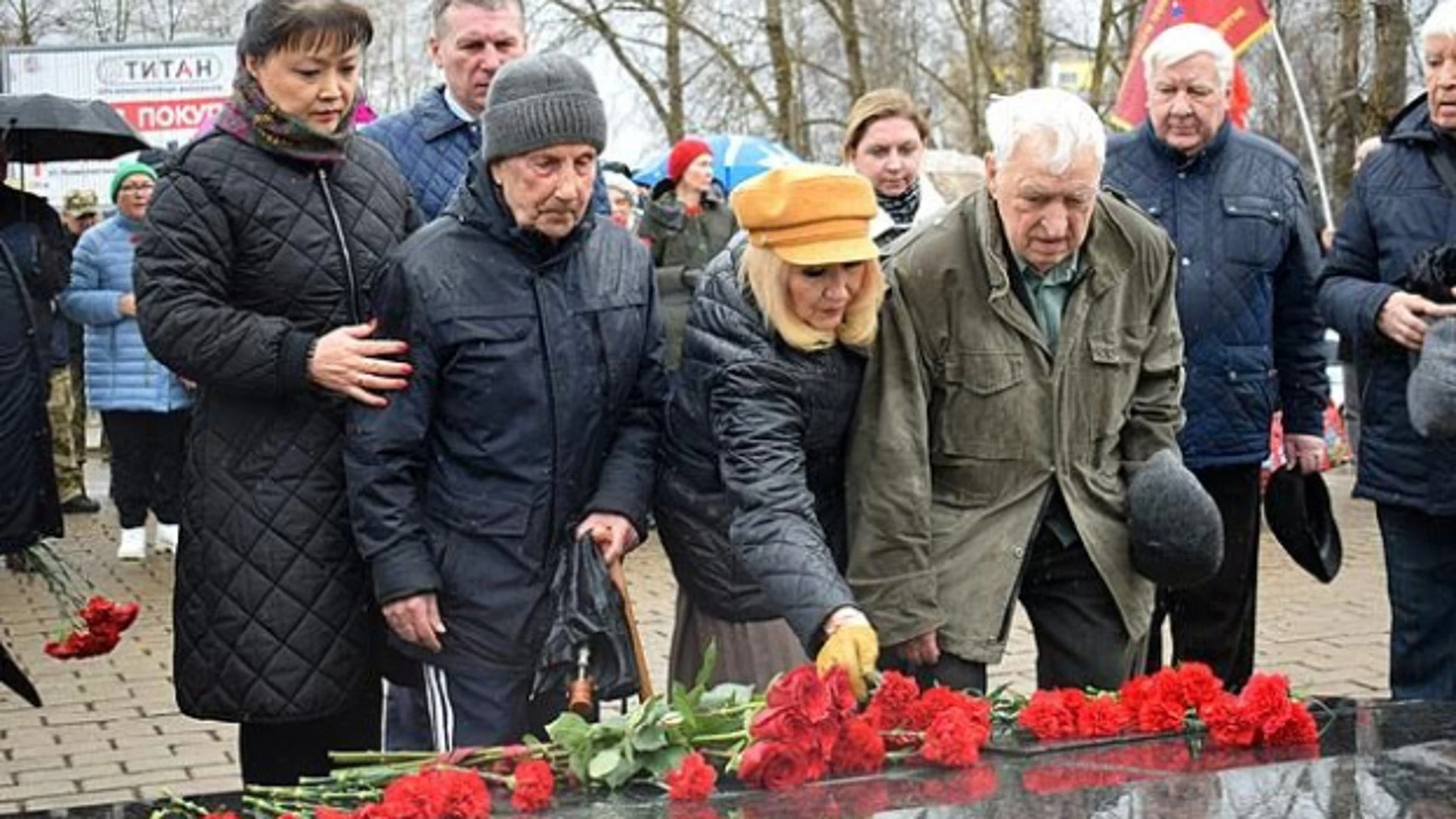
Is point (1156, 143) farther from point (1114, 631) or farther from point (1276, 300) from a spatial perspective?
point (1114, 631)

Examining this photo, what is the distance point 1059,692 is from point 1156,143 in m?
2.46

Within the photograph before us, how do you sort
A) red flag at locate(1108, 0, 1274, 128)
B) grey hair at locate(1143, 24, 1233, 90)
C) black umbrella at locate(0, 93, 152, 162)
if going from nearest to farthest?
grey hair at locate(1143, 24, 1233, 90), black umbrella at locate(0, 93, 152, 162), red flag at locate(1108, 0, 1274, 128)

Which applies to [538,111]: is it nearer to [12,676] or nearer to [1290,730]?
[1290,730]

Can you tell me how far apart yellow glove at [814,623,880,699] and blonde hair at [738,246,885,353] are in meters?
0.65

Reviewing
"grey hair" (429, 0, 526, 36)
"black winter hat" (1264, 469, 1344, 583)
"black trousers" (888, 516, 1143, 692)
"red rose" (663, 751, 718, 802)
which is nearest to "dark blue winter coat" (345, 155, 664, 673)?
"black trousers" (888, 516, 1143, 692)

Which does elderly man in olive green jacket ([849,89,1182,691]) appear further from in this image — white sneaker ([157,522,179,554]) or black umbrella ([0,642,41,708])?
white sneaker ([157,522,179,554])

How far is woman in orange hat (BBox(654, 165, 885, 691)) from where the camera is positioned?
12.9 feet

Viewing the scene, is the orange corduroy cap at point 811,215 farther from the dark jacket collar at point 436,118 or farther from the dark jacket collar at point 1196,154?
the dark jacket collar at point 1196,154

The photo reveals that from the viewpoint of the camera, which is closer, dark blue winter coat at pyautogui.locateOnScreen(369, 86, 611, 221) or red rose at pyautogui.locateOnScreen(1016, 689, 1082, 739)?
red rose at pyautogui.locateOnScreen(1016, 689, 1082, 739)

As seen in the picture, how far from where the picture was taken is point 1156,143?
5.84 m

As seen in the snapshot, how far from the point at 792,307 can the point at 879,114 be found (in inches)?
83.3

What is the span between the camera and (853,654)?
3.61 metres

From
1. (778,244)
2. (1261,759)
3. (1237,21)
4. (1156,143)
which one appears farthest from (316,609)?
(1237,21)

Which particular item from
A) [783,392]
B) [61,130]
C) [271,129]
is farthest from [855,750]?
[61,130]
